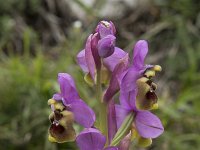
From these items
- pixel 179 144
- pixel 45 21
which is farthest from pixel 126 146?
pixel 45 21

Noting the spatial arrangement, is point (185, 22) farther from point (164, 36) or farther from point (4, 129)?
point (4, 129)

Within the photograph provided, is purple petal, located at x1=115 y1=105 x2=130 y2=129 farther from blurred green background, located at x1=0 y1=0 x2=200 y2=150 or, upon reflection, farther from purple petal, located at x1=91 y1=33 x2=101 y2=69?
blurred green background, located at x1=0 y1=0 x2=200 y2=150

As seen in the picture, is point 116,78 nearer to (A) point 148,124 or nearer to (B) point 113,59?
(B) point 113,59

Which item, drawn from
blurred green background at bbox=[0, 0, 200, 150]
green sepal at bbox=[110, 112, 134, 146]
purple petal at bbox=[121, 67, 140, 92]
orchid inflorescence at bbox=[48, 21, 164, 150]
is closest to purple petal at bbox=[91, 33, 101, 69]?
orchid inflorescence at bbox=[48, 21, 164, 150]

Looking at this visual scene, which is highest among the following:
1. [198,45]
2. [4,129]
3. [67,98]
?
[198,45]

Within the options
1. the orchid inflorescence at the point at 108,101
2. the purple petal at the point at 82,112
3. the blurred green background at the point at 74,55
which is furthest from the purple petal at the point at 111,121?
the blurred green background at the point at 74,55

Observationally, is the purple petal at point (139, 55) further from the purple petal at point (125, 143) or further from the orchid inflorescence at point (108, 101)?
the purple petal at point (125, 143)

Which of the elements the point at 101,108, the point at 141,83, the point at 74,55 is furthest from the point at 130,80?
the point at 74,55
